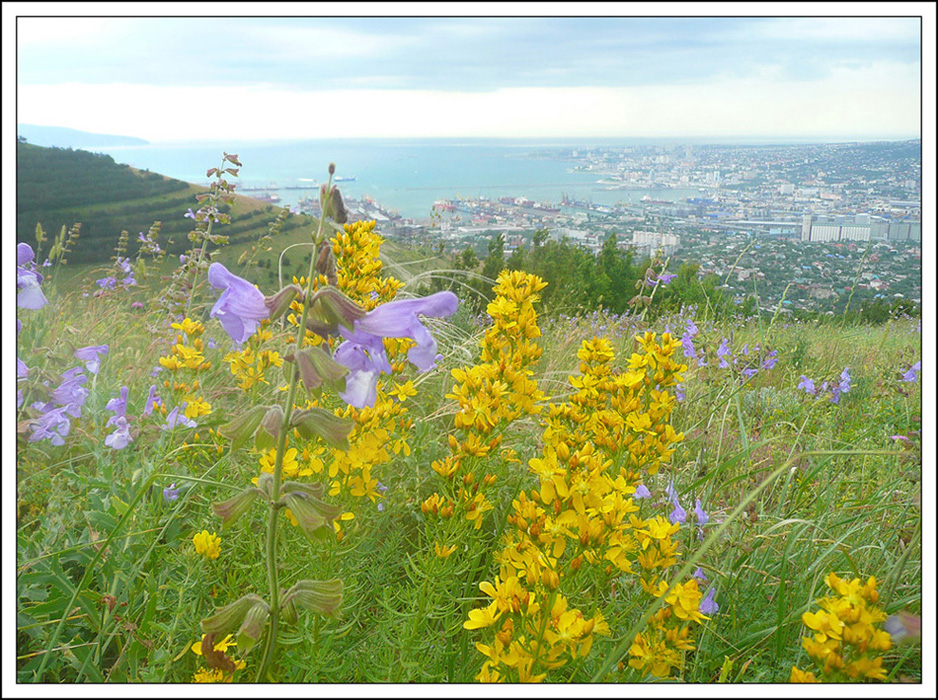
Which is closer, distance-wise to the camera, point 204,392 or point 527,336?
point 527,336

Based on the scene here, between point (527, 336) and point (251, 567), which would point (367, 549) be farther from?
point (527, 336)

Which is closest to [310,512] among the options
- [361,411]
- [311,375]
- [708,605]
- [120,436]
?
[311,375]

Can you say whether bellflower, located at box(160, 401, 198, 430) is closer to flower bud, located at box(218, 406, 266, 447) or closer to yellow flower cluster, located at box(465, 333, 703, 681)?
flower bud, located at box(218, 406, 266, 447)

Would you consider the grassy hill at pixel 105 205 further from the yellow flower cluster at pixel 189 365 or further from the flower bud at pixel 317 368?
the flower bud at pixel 317 368

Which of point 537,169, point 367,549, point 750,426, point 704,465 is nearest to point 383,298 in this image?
point 367,549

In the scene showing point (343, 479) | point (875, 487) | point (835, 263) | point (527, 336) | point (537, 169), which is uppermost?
point (537, 169)

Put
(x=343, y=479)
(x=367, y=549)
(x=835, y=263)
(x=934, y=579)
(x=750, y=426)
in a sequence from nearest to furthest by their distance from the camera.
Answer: (x=934, y=579) < (x=343, y=479) < (x=367, y=549) < (x=750, y=426) < (x=835, y=263)

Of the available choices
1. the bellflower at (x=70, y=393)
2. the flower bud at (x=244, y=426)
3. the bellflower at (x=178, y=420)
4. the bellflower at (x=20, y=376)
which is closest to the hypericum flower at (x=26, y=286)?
the bellflower at (x=20, y=376)
